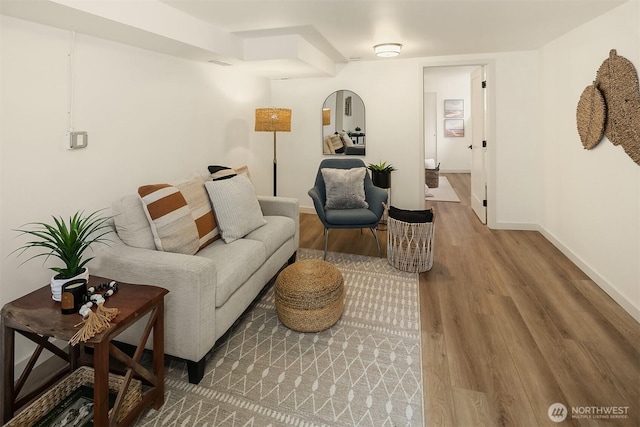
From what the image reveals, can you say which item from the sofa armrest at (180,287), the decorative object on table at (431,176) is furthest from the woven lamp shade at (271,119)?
the decorative object on table at (431,176)

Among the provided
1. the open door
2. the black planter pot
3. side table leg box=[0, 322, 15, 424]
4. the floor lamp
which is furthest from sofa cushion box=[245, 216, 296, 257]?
the open door

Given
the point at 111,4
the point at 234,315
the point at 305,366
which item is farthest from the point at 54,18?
the point at 305,366

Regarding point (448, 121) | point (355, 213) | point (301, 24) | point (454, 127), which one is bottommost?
point (355, 213)

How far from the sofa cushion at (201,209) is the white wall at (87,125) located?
456mm

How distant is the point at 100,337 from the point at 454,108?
9806 millimetres

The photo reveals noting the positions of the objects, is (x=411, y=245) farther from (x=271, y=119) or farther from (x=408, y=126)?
(x=408, y=126)

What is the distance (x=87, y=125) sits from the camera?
88.0 inches

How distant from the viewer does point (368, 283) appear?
2996 mm

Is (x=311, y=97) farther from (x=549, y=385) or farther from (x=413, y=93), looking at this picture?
(x=549, y=385)

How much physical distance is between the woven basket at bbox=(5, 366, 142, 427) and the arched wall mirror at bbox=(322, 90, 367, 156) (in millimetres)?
4084

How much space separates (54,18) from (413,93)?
3.93 metres

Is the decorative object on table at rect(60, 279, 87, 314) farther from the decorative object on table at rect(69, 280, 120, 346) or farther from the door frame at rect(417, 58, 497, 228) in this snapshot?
the door frame at rect(417, 58, 497, 228)

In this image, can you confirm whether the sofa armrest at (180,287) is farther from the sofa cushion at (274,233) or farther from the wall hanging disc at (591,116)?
the wall hanging disc at (591,116)

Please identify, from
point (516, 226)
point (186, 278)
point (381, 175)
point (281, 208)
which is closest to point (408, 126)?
point (381, 175)
